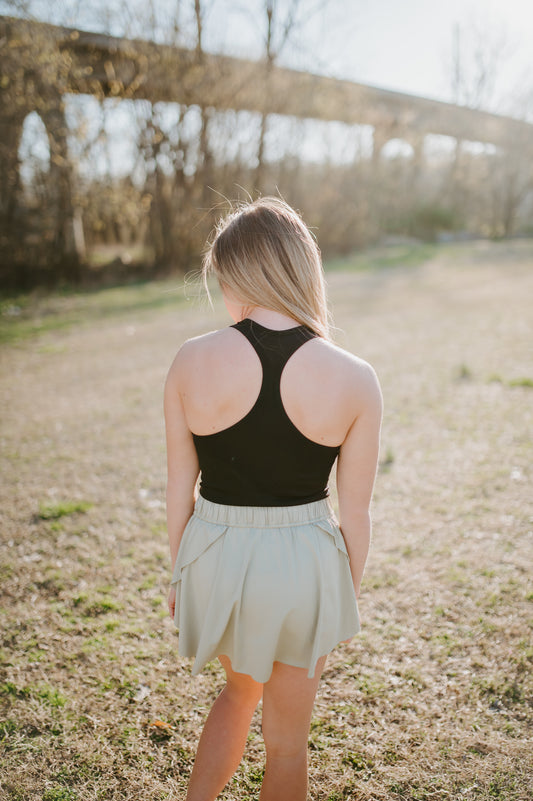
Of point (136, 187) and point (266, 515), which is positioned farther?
point (136, 187)

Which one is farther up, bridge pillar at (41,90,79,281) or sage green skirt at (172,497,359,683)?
bridge pillar at (41,90,79,281)

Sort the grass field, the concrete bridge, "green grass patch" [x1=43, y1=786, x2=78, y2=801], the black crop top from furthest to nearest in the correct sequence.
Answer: the concrete bridge → the grass field → "green grass patch" [x1=43, y1=786, x2=78, y2=801] → the black crop top

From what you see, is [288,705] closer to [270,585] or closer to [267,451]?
[270,585]

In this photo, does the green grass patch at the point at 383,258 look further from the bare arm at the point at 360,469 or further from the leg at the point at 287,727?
the leg at the point at 287,727

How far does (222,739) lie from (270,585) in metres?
0.54

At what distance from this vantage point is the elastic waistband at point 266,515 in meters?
1.38

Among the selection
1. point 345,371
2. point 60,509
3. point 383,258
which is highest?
point 383,258

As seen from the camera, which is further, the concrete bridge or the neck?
the concrete bridge

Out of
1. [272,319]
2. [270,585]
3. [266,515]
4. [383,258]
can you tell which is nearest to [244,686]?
[270,585]

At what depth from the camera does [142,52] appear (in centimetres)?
1140

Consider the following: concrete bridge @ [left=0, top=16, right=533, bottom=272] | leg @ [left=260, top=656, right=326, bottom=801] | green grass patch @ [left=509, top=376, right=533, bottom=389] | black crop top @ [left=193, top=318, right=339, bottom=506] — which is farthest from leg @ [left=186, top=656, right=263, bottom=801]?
concrete bridge @ [left=0, top=16, right=533, bottom=272]

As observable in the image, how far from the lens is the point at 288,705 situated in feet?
4.55

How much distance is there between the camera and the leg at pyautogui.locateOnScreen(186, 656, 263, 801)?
1.51 m

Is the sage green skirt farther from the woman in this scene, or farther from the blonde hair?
the blonde hair
